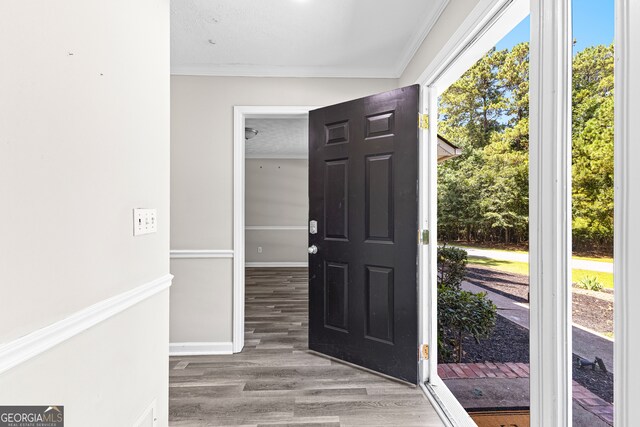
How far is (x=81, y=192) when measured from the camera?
3.02ft

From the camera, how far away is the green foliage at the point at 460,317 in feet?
8.40

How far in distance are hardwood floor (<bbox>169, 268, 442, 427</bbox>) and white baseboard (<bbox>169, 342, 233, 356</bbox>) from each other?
0.21 feet

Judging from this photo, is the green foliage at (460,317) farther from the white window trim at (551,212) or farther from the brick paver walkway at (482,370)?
the white window trim at (551,212)

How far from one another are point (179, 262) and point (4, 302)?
6.89 ft

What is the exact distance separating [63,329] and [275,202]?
20.0 feet

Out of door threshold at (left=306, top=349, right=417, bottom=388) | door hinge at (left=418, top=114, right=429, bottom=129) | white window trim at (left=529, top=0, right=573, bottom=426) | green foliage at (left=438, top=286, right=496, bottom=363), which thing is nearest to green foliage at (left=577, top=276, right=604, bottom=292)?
white window trim at (left=529, top=0, right=573, bottom=426)

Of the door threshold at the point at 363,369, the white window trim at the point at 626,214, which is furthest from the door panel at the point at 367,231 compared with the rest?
the white window trim at the point at 626,214

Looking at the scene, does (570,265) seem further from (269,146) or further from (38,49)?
(269,146)

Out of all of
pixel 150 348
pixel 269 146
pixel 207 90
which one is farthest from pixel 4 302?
pixel 269 146

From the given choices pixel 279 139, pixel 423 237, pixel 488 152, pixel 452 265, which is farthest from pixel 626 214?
pixel 279 139

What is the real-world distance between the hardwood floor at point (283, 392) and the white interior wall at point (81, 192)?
26.1 inches

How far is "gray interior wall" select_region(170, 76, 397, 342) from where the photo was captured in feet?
8.87

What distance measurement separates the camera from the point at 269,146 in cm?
596

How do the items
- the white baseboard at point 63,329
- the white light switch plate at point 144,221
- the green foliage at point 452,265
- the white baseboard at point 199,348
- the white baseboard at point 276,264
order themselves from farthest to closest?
the white baseboard at point 276,264 < the green foliage at point 452,265 < the white baseboard at point 199,348 < the white light switch plate at point 144,221 < the white baseboard at point 63,329
